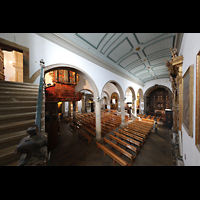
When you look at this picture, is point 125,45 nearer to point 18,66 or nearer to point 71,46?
point 71,46

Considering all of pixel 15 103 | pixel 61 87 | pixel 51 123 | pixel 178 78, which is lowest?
pixel 51 123

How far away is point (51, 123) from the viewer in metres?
4.71

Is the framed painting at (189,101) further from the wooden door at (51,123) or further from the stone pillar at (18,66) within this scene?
the stone pillar at (18,66)

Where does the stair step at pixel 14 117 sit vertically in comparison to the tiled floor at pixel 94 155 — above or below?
→ above

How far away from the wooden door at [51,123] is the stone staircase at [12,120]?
2005 millimetres

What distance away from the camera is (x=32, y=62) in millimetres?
3162

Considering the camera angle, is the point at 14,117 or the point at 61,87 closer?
the point at 14,117

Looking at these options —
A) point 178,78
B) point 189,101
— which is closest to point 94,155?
point 189,101

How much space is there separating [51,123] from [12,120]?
10.8ft

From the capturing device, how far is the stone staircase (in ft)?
4.04

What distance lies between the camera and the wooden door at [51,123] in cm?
450

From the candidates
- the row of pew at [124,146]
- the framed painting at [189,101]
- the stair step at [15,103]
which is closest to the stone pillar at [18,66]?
the stair step at [15,103]

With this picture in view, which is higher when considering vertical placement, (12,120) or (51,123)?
(12,120)

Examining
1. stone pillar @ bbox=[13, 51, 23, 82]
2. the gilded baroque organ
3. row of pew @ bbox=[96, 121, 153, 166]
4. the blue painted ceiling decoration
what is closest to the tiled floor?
row of pew @ bbox=[96, 121, 153, 166]
